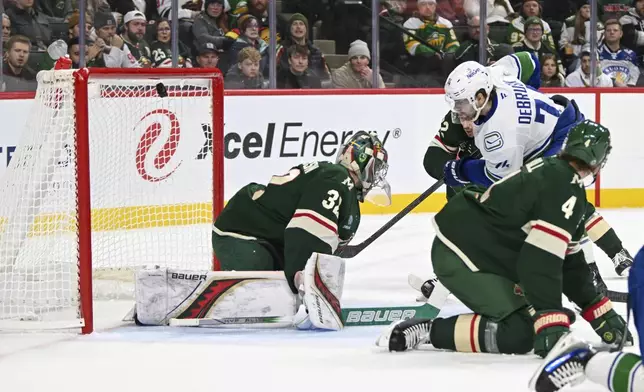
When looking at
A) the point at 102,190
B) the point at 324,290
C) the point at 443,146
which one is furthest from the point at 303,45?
the point at 324,290

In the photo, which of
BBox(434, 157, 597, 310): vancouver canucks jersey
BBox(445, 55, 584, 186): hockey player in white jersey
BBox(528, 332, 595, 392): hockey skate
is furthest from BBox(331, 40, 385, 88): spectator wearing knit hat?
BBox(528, 332, 595, 392): hockey skate

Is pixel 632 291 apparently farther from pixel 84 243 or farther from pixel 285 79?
pixel 285 79

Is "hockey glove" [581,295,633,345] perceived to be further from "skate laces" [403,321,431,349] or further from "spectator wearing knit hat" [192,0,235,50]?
"spectator wearing knit hat" [192,0,235,50]

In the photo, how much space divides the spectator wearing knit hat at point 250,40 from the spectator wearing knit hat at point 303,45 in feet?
0.31

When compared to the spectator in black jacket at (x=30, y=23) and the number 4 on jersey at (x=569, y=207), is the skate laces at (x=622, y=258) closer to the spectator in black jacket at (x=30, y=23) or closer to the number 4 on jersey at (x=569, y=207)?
the number 4 on jersey at (x=569, y=207)

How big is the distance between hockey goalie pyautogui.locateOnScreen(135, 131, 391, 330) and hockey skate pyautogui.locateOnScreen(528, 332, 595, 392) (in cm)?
119

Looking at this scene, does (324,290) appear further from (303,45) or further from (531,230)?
(303,45)

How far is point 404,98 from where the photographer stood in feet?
25.9

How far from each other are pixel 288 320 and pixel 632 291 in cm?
176

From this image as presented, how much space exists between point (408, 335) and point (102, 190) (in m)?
2.22

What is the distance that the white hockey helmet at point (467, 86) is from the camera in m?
4.20

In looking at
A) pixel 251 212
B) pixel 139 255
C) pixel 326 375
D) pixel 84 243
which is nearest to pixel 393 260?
pixel 139 255

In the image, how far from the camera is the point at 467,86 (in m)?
4.19

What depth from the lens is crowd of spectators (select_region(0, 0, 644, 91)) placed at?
6.99m
